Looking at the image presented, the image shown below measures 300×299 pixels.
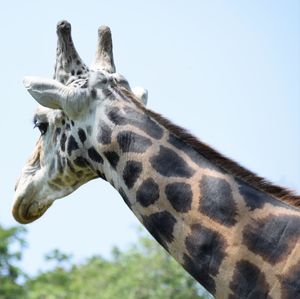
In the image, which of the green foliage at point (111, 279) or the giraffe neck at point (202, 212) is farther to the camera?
the green foliage at point (111, 279)

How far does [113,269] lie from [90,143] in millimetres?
29044

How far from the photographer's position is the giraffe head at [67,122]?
24.5ft

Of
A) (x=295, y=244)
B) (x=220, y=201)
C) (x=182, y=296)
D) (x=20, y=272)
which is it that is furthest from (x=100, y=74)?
(x=20, y=272)

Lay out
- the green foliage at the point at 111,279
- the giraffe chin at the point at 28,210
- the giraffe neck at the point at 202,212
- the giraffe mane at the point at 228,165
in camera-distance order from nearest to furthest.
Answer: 1. the giraffe neck at the point at 202,212
2. the giraffe mane at the point at 228,165
3. the giraffe chin at the point at 28,210
4. the green foliage at the point at 111,279

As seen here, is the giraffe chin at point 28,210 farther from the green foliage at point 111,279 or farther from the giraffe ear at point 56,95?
the green foliage at point 111,279

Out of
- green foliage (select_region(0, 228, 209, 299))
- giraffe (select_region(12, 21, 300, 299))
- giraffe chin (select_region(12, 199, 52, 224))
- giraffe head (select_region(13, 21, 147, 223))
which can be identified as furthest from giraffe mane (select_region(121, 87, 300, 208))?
green foliage (select_region(0, 228, 209, 299))

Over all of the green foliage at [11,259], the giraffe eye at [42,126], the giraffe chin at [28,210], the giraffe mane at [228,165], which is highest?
the giraffe mane at [228,165]

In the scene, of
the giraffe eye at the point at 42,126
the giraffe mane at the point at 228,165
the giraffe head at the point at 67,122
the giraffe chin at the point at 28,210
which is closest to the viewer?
the giraffe mane at the point at 228,165

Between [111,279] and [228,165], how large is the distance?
28699 millimetres

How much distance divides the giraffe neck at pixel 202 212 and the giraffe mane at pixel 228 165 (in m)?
0.03

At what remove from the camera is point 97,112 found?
24.3ft

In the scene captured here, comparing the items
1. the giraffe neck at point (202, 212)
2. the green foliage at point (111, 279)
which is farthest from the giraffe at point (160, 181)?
the green foliage at point (111, 279)

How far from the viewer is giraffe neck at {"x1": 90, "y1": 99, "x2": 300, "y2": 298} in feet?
21.0

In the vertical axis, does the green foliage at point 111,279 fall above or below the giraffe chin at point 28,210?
below
